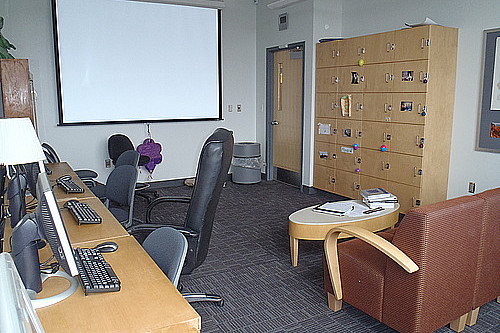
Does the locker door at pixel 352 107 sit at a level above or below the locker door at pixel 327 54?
below

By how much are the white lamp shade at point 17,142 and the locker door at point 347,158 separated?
13.1 feet

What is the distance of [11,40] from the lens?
5.49 meters

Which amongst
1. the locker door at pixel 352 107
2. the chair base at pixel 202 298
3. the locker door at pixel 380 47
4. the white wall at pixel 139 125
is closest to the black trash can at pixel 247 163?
the white wall at pixel 139 125

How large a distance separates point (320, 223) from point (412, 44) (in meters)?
2.33

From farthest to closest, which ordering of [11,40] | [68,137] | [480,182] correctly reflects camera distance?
[68,137] → [11,40] → [480,182]

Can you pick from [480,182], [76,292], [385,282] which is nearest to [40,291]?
[76,292]

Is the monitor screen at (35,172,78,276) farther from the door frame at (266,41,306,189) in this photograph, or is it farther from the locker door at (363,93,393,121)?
the door frame at (266,41,306,189)

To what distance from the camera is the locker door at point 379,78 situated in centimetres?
486

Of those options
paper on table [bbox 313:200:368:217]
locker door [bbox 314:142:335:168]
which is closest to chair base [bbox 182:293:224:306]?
paper on table [bbox 313:200:368:217]

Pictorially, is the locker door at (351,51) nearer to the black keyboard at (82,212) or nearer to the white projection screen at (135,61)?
the white projection screen at (135,61)

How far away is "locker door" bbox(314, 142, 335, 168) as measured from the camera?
19.3ft

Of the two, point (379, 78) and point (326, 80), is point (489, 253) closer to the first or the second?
point (379, 78)

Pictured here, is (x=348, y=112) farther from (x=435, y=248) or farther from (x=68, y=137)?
(x=68, y=137)

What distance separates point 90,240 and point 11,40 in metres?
4.46
